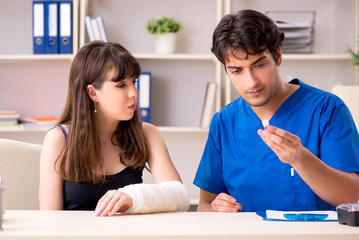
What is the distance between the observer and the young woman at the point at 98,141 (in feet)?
5.43

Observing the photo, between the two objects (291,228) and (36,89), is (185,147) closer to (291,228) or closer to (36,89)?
(36,89)

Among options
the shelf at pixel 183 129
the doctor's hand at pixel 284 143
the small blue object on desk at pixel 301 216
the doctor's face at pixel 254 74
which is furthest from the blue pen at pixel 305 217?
the shelf at pixel 183 129

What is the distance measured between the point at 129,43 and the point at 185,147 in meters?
0.73

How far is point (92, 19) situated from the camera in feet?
10.1

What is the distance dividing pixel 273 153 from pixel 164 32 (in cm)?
157

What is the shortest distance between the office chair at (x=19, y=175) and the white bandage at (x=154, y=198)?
19.9 inches

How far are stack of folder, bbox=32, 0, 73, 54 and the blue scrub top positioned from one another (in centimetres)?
147

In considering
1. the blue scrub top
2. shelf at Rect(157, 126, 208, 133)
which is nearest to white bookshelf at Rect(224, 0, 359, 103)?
shelf at Rect(157, 126, 208, 133)

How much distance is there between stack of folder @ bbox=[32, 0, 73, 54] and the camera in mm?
2932

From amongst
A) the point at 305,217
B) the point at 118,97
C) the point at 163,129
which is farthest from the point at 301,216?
the point at 163,129

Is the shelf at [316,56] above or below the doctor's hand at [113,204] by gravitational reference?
above

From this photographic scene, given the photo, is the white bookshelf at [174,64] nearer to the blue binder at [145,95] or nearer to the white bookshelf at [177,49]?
the white bookshelf at [177,49]

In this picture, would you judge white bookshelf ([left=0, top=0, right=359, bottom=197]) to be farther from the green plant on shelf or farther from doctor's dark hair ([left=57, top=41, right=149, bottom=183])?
doctor's dark hair ([left=57, top=41, right=149, bottom=183])

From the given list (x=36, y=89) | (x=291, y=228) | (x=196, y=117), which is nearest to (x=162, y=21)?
(x=196, y=117)
